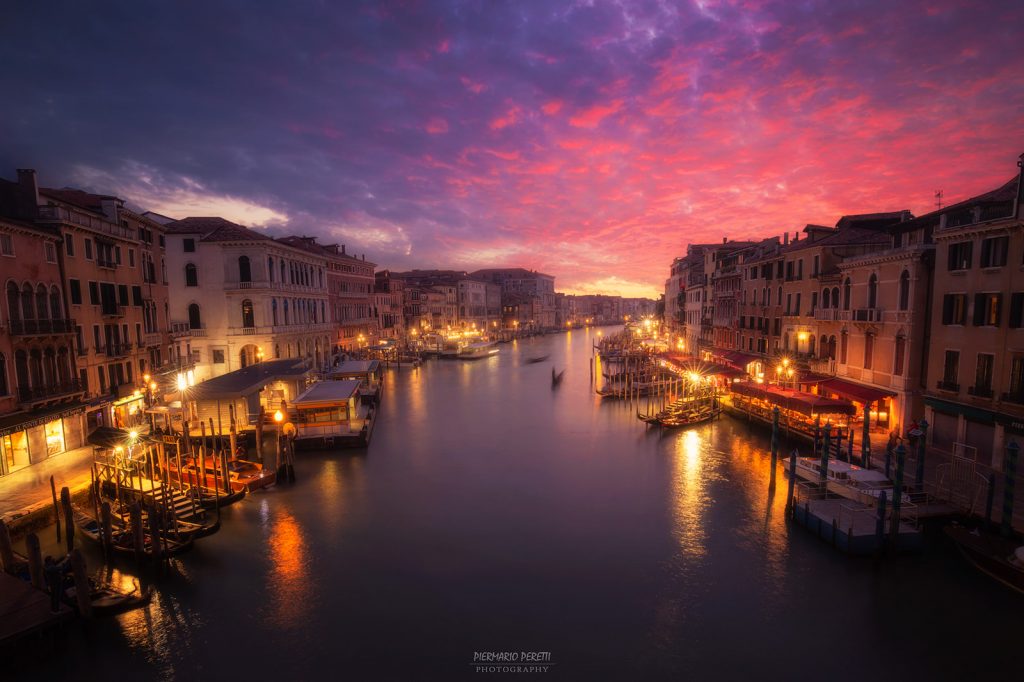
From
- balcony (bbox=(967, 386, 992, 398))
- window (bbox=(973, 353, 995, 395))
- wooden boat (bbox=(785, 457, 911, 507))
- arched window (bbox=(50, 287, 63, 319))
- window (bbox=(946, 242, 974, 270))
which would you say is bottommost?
wooden boat (bbox=(785, 457, 911, 507))

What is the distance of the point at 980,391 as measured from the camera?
685 inches

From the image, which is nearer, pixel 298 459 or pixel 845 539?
pixel 845 539

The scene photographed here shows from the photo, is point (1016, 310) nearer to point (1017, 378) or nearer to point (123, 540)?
point (1017, 378)

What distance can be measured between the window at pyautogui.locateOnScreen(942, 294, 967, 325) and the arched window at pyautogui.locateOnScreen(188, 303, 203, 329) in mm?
42303

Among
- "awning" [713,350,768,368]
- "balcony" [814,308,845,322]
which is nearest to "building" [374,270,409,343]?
"awning" [713,350,768,368]

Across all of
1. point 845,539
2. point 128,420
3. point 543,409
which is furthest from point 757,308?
point 128,420

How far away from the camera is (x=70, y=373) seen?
2041 cm

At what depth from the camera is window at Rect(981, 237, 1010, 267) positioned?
16.8 meters

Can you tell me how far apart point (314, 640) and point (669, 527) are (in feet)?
37.2

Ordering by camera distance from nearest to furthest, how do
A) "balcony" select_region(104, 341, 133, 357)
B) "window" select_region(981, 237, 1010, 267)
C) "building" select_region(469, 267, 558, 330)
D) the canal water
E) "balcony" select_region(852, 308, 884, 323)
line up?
the canal water
"window" select_region(981, 237, 1010, 267)
"balcony" select_region(852, 308, 884, 323)
"balcony" select_region(104, 341, 133, 357)
"building" select_region(469, 267, 558, 330)

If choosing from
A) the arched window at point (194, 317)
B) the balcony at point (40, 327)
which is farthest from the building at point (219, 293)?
the balcony at point (40, 327)

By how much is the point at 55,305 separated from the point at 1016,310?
35.5 m

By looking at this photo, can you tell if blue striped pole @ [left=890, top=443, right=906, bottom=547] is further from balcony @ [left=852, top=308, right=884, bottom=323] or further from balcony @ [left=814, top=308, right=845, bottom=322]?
balcony @ [left=814, top=308, right=845, bottom=322]

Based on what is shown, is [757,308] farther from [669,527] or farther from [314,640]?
[314,640]
